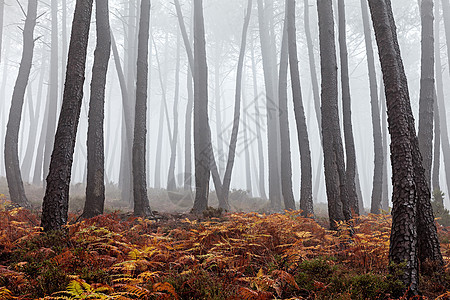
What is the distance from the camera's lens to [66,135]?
15.9ft

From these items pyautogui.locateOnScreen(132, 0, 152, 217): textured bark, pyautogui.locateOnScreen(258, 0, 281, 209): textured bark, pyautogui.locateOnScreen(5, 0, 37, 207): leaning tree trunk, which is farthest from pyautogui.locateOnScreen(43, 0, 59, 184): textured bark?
pyautogui.locateOnScreen(258, 0, 281, 209): textured bark

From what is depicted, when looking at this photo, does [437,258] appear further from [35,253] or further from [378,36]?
[35,253]

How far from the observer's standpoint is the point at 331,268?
12.3 feet

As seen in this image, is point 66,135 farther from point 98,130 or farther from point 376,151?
point 376,151

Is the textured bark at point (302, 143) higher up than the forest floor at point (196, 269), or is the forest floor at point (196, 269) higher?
the textured bark at point (302, 143)

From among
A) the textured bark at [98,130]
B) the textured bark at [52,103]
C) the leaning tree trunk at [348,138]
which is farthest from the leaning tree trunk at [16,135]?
the leaning tree trunk at [348,138]

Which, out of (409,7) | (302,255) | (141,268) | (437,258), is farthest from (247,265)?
(409,7)

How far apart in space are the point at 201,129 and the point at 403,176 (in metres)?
7.23

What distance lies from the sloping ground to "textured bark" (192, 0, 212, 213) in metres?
4.20

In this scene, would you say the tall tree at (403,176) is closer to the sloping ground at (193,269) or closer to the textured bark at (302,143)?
the sloping ground at (193,269)

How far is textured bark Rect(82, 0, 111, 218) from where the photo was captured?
6.99 meters

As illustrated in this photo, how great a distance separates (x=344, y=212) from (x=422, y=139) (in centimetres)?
331

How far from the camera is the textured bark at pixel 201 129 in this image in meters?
9.48

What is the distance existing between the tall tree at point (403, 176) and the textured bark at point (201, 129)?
6.12 metres
